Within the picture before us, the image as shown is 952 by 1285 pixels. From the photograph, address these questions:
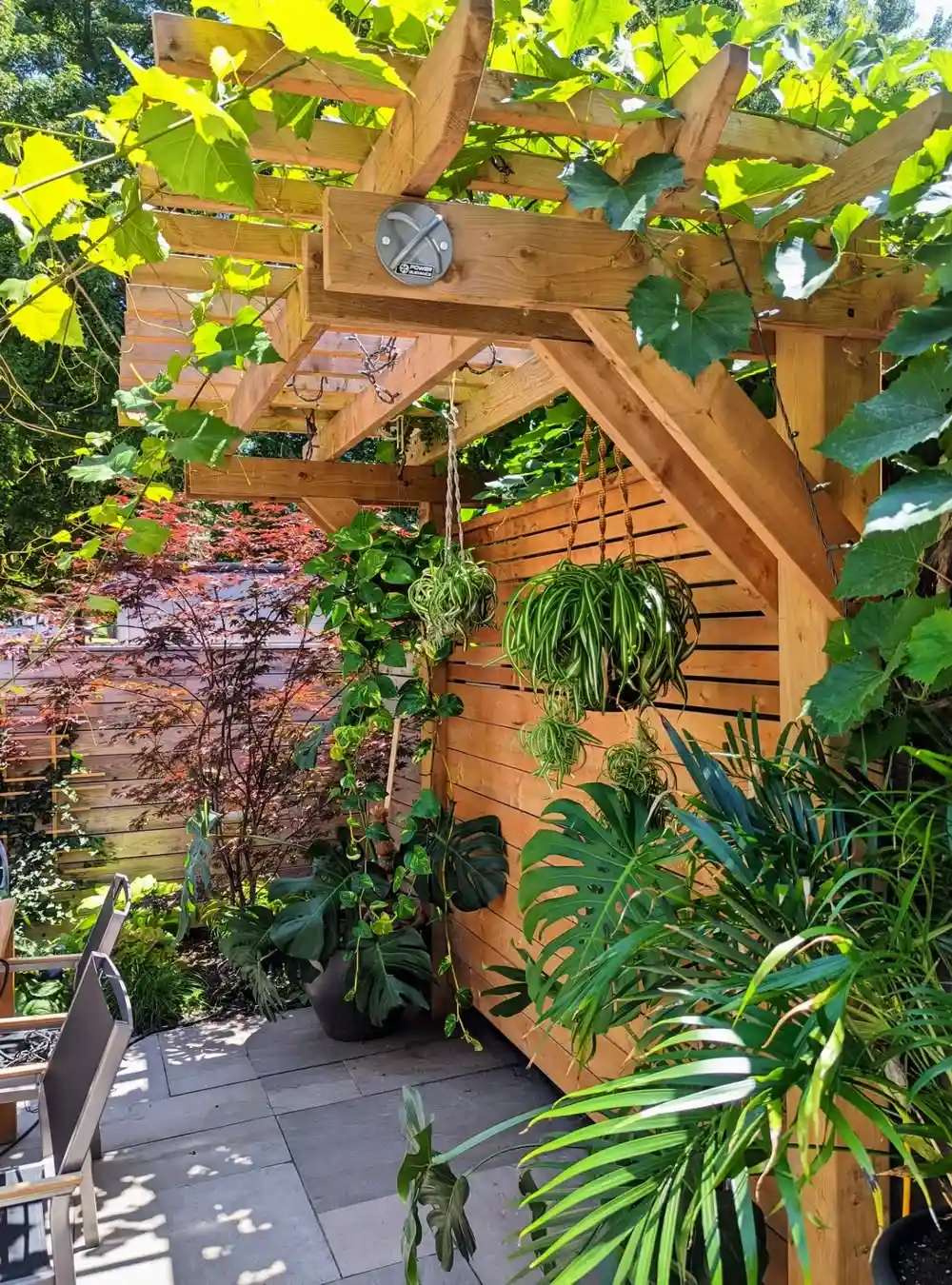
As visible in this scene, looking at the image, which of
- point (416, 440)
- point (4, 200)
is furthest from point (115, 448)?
point (416, 440)

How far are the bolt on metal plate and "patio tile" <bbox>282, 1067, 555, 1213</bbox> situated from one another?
7.43 feet

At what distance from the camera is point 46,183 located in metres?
1.01

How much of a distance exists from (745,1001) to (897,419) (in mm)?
654

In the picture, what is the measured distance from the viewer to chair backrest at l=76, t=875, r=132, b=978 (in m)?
2.04

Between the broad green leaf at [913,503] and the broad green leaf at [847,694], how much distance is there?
0.86ft

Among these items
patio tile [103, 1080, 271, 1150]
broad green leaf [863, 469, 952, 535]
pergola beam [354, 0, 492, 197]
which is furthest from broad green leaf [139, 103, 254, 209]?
patio tile [103, 1080, 271, 1150]

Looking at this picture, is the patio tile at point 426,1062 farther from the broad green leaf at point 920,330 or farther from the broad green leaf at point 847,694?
the broad green leaf at point 920,330

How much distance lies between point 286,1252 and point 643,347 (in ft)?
7.10

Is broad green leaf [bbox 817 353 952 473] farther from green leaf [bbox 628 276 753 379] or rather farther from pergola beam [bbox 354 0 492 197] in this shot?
pergola beam [bbox 354 0 492 197]

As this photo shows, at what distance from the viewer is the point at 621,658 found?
156cm

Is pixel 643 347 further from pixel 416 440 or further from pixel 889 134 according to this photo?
pixel 416 440

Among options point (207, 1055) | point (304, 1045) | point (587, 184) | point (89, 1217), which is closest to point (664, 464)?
point (587, 184)

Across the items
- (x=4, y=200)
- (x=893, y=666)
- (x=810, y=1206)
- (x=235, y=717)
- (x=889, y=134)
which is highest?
(x=889, y=134)

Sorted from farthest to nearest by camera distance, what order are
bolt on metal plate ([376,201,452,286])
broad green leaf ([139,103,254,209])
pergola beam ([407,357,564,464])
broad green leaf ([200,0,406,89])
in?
1. pergola beam ([407,357,564,464])
2. bolt on metal plate ([376,201,452,286])
3. broad green leaf ([139,103,254,209])
4. broad green leaf ([200,0,406,89])
